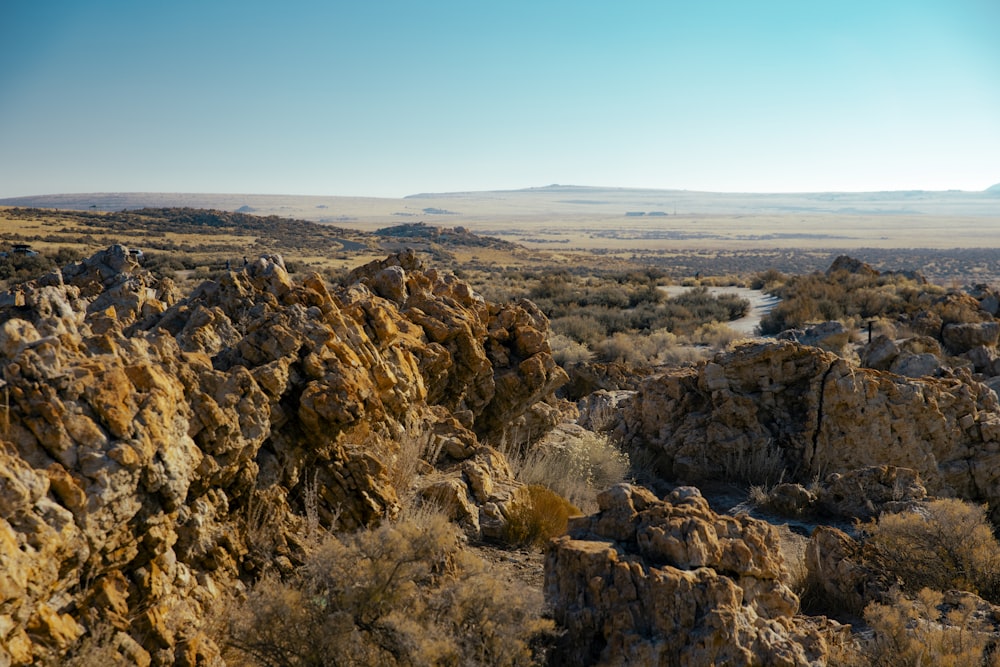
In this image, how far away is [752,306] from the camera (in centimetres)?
2819

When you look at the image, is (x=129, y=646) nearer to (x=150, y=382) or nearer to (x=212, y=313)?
(x=150, y=382)

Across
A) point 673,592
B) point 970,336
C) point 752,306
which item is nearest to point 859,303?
point 752,306

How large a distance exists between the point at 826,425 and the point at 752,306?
20.8 m

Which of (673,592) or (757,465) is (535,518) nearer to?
(673,592)

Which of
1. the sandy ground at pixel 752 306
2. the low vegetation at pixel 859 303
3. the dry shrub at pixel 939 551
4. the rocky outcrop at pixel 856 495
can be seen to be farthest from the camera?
the sandy ground at pixel 752 306

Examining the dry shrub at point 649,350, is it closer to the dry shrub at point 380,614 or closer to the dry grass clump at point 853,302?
the dry grass clump at point 853,302

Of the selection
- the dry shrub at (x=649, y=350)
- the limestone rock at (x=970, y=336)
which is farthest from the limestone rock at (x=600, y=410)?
the limestone rock at (x=970, y=336)

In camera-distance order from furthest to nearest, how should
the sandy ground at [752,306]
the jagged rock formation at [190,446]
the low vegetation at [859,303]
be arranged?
the sandy ground at [752,306]
the low vegetation at [859,303]
the jagged rock formation at [190,446]

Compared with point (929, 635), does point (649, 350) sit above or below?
below

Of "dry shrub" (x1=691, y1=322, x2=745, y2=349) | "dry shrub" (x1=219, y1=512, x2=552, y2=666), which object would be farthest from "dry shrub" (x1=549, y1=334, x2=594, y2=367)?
"dry shrub" (x1=219, y1=512, x2=552, y2=666)

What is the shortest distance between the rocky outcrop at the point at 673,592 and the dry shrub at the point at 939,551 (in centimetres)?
119

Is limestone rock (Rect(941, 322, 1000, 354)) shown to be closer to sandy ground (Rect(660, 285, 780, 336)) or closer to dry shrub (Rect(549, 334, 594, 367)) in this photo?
sandy ground (Rect(660, 285, 780, 336))

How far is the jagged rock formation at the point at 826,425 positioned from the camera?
8.27m

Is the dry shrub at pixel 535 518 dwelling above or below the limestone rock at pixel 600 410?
above
